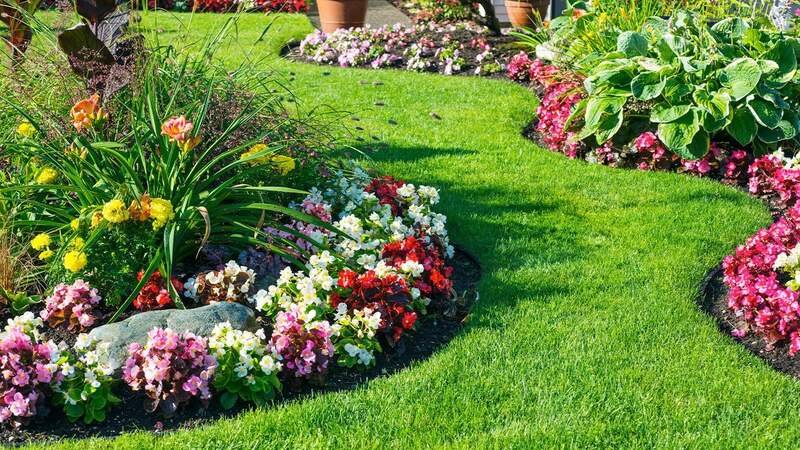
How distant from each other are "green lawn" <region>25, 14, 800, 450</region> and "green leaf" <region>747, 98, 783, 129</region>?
0.50 meters

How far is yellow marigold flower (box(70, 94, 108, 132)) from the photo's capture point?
4543mm

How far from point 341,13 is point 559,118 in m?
5.23

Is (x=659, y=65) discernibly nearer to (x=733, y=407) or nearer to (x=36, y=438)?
(x=733, y=407)

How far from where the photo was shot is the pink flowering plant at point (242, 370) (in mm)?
3756

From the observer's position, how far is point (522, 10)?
12.6m

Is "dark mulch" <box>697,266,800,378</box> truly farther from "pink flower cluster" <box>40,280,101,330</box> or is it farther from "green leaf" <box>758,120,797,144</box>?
"pink flower cluster" <box>40,280,101,330</box>

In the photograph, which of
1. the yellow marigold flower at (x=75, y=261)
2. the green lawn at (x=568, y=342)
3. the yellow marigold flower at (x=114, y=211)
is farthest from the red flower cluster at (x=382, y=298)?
the yellow marigold flower at (x=75, y=261)

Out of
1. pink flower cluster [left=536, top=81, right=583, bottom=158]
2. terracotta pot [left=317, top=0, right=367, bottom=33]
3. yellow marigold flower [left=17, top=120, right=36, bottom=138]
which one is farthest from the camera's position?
terracotta pot [left=317, top=0, right=367, bottom=33]

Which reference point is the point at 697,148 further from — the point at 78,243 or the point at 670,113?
the point at 78,243

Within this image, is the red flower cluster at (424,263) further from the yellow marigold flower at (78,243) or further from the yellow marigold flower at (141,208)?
the yellow marigold flower at (78,243)

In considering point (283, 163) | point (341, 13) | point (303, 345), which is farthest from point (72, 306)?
point (341, 13)

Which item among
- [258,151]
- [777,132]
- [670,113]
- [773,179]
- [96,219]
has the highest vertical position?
[258,151]

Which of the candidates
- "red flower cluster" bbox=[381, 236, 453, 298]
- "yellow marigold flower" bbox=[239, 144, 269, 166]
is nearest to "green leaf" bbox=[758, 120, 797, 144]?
"red flower cluster" bbox=[381, 236, 453, 298]

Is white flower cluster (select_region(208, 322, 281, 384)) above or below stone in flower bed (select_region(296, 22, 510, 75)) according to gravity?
above
